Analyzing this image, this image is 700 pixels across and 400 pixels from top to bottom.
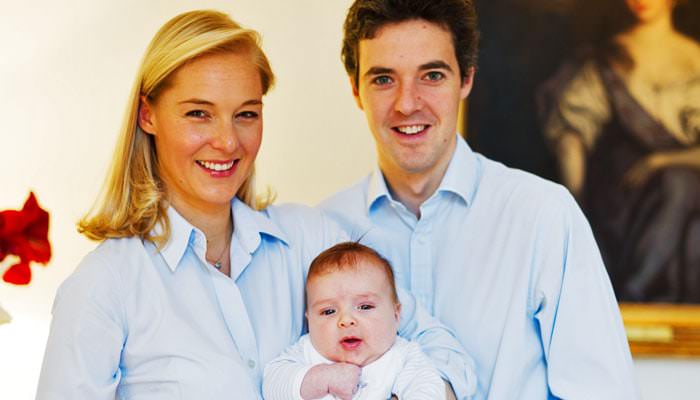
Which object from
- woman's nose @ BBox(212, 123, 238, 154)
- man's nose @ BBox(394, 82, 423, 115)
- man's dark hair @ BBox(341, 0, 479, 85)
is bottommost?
woman's nose @ BBox(212, 123, 238, 154)

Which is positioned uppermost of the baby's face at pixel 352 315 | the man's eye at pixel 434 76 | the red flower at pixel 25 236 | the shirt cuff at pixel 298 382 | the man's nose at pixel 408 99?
the man's eye at pixel 434 76

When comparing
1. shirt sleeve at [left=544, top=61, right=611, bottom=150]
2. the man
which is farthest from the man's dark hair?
shirt sleeve at [left=544, top=61, right=611, bottom=150]

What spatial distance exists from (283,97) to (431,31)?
44.5 inches

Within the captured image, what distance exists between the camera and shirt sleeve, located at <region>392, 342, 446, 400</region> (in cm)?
200

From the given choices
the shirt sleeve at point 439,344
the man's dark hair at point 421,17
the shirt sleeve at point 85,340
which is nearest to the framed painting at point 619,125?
the man's dark hair at point 421,17

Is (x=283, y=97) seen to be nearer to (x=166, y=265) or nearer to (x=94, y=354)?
(x=166, y=265)

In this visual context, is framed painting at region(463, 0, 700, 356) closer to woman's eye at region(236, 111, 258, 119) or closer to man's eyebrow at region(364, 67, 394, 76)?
man's eyebrow at region(364, 67, 394, 76)

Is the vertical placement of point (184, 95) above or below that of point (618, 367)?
above

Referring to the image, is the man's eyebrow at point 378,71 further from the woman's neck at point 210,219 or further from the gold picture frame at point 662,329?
the gold picture frame at point 662,329

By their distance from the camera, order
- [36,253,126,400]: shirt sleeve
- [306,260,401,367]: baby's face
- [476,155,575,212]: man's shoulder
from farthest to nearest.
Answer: [476,155,575,212]: man's shoulder
[306,260,401,367]: baby's face
[36,253,126,400]: shirt sleeve

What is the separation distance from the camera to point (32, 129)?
132 inches

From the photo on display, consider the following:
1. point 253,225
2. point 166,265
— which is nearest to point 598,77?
point 253,225

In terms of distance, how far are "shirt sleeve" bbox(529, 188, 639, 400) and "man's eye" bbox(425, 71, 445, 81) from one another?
49 cm

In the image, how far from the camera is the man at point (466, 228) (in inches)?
87.2
